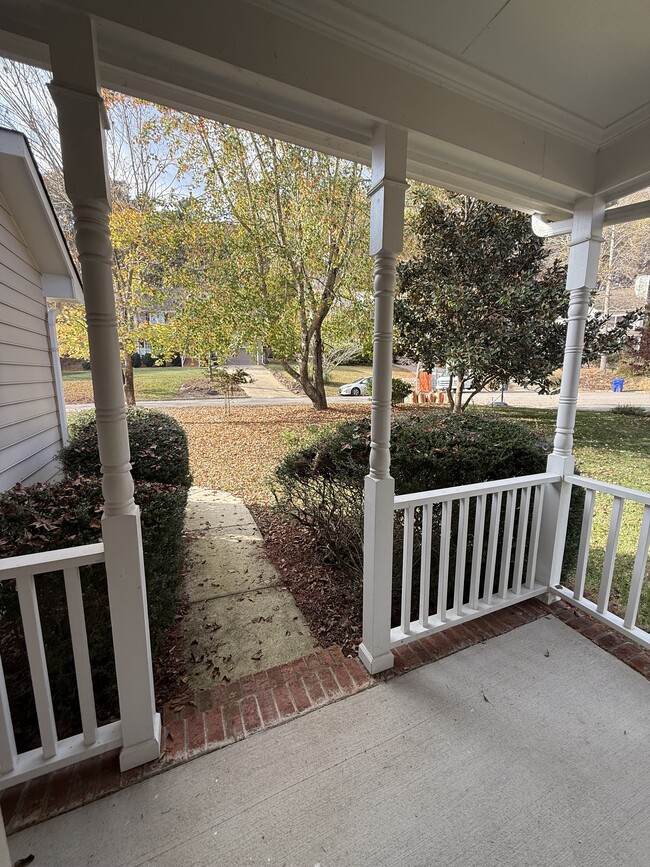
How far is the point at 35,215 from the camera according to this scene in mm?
3189

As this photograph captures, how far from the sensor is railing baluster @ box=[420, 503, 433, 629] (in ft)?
6.52

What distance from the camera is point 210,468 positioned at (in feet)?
20.1

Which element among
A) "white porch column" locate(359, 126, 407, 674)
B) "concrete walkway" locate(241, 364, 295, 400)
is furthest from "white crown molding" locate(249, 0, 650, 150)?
"concrete walkway" locate(241, 364, 295, 400)

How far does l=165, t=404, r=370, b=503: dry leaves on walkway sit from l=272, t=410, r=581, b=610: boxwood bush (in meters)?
1.75

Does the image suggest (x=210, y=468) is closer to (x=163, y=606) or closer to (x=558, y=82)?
(x=163, y=606)

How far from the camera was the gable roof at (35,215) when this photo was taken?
2654 mm

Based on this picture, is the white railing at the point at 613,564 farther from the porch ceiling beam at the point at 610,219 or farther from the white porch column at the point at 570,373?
the porch ceiling beam at the point at 610,219

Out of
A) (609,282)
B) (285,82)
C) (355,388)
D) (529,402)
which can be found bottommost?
(529,402)

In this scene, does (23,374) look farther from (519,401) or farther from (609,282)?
(519,401)

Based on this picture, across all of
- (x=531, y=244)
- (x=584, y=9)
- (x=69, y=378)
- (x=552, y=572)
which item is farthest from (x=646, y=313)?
(x=69, y=378)

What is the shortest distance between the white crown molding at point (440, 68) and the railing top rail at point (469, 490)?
6.03ft

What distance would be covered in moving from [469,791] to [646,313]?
7.01 meters

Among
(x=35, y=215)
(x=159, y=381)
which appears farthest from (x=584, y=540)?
(x=159, y=381)

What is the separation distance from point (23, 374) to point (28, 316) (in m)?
0.62
